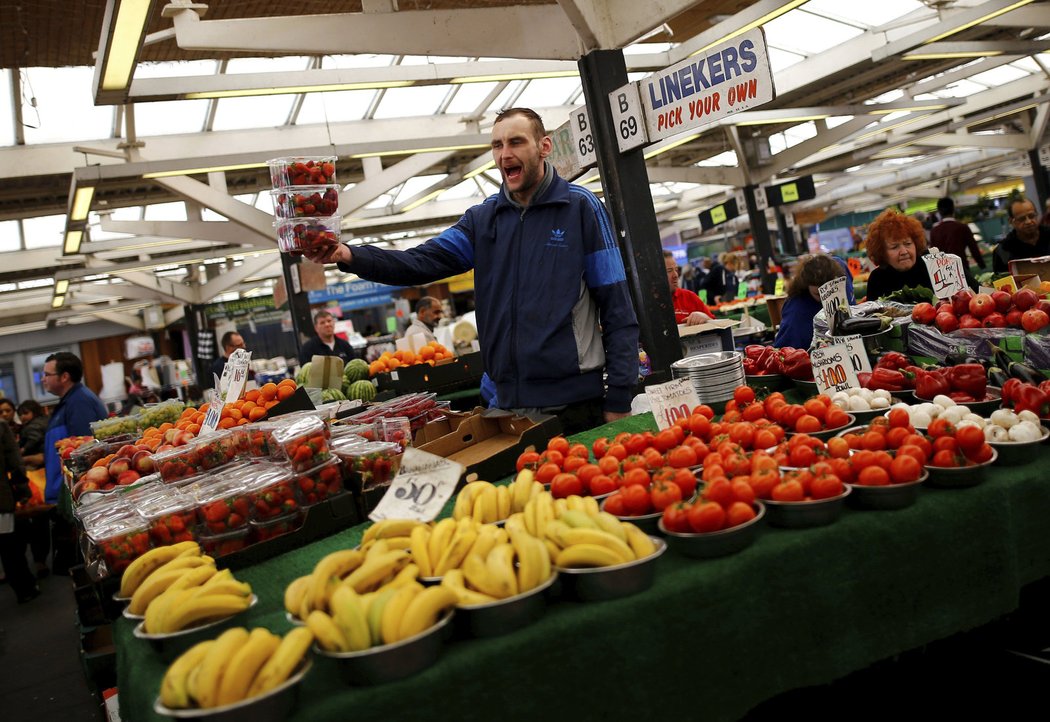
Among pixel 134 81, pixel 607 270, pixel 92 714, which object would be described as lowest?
pixel 92 714

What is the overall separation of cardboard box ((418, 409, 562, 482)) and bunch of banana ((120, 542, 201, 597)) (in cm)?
89

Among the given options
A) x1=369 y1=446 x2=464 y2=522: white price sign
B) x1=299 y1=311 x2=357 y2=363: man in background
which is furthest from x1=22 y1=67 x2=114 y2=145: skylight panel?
x1=369 y1=446 x2=464 y2=522: white price sign

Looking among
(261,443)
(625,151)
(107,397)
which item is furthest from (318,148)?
(107,397)

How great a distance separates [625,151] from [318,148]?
549cm

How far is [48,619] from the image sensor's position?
690 cm

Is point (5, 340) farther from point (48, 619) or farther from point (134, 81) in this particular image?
point (134, 81)

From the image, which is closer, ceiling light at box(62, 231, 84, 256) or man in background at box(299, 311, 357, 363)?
man in background at box(299, 311, 357, 363)

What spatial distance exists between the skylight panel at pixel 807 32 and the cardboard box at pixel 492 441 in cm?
894

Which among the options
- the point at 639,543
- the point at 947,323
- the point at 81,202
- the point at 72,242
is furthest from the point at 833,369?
the point at 72,242

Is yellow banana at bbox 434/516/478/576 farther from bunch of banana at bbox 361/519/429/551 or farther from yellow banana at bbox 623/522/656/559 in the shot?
yellow banana at bbox 623/522/656/559

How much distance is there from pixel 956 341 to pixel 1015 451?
126 centimetres

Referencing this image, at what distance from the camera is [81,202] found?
862 cm

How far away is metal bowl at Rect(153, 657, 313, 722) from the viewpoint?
1290 mm

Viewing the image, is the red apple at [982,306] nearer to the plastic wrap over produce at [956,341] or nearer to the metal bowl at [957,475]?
the plastic wrap over produce at [956,341]
